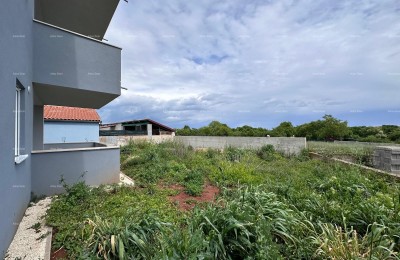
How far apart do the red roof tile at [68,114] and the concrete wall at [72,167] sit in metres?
11.3

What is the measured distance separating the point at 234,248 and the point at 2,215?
2914 mm

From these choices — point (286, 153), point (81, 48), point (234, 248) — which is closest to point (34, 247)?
point (234, 248)

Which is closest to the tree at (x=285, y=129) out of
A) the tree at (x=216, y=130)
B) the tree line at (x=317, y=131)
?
the tree line at (x=317, y=131)

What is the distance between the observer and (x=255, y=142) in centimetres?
1448

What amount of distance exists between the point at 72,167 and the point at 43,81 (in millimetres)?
2282

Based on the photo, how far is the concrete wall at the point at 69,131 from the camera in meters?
15.0

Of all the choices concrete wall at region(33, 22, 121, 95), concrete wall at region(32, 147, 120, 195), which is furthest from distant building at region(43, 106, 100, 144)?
concrete wall at region(33, 22, 121, 95)

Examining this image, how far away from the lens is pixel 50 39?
5254 mm

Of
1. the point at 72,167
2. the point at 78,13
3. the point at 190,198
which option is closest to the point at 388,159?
the point at 190,198

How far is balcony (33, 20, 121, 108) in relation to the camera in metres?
5.15

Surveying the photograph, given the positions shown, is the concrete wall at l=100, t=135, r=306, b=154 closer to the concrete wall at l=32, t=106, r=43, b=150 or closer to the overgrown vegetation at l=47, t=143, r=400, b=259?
the concrete wall at l=32, t=106, r=43, b=150

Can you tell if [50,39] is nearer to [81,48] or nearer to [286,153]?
[81,48]

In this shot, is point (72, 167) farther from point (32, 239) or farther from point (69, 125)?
point (69, 125)

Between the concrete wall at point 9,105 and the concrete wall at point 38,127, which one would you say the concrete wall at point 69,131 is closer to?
the concrete wall at point 38,127
